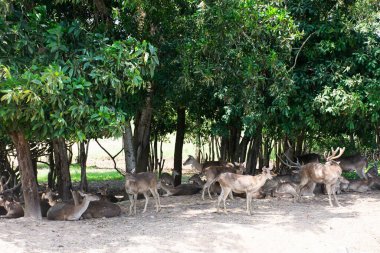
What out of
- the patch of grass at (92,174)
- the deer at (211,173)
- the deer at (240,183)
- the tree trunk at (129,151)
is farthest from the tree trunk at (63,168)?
the patch of grass at (92,174)

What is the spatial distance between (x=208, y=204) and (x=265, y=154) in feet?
23.7

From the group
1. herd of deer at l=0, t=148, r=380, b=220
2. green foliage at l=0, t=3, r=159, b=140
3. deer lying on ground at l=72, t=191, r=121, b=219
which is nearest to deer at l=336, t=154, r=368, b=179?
herd of deer at l=0, t=148, r=380, b=220

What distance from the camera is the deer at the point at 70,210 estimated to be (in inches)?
442

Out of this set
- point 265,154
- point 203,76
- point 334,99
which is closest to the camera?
point 203,76

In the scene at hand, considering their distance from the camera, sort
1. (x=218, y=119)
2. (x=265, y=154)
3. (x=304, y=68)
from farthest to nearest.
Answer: (x=265, y=154) → (x=218, y=119) → (x=304, y=68)

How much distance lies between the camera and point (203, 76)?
36.8 ft

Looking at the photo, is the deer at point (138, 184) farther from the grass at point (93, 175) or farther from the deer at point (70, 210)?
the grass at point (93, 175)

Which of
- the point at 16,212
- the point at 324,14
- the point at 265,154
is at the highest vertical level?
the point at 324,14

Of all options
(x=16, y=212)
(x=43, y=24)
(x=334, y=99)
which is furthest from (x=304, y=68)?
(x=16, y=212)

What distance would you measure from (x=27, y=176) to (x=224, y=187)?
4018mm

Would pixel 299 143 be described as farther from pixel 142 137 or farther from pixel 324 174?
pixel 142 137

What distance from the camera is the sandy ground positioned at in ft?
29.2

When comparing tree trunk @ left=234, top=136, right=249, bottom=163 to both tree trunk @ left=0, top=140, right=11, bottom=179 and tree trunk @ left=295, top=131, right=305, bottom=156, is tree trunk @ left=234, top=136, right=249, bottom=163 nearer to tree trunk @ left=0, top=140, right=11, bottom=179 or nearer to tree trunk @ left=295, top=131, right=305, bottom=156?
tree trunk @ left=295, top=131, right=305, bottom=156

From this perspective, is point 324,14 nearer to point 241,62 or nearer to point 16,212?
point 241,62
